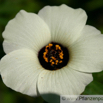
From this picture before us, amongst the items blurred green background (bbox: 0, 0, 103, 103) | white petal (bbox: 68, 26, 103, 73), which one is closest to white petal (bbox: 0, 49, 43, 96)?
white petal (bbox: 68, 26, 103, 73)

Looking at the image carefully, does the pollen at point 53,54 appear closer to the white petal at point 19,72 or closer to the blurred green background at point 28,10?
the white petal at point 19,72

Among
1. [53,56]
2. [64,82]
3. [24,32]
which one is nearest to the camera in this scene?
[64,82]

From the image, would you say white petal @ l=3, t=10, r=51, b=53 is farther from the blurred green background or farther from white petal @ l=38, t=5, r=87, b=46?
the blurred green background

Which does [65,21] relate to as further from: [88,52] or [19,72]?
[19,72]

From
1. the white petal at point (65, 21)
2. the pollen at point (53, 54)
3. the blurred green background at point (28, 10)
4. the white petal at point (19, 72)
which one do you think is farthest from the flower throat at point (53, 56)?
the blurred green background at point (28, 10)

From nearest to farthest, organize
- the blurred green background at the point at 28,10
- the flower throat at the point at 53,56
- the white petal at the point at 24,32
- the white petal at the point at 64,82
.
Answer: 1. the white petal at the point at 64,82
2. the white petal at the point at 24,32
3. the flower throat at the point at 53,56
4. the blurred green background at the point at 28,10

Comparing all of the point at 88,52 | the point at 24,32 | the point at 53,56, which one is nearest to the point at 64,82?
the point at 88,52
